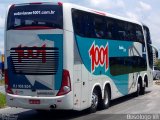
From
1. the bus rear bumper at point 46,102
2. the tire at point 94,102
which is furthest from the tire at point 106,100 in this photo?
the bus rear bumper at point 46,102

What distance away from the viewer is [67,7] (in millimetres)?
14570

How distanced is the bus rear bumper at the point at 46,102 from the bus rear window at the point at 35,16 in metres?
2.22

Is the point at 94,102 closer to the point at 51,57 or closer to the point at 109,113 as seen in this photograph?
the point at 109,113

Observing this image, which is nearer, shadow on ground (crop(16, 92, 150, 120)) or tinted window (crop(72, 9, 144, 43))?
tinted window (crop(72, 9, 144, 43))

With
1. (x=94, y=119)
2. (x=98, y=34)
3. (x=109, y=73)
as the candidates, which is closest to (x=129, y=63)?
(x=109, y=73)

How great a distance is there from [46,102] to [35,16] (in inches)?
108

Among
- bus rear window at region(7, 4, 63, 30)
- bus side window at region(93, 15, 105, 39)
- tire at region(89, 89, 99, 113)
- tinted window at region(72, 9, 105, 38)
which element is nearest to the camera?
bus rear window at region(7, 4, 63, 30)

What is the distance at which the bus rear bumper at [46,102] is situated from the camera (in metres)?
14.3

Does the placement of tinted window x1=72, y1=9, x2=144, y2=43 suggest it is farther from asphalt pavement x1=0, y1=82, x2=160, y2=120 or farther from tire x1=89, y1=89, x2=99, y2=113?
asphalt pavement x1=0, y1=82, x2=160, y2=120

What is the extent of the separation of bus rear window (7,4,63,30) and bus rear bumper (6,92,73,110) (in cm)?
222

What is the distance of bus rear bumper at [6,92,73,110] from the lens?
14.3 m

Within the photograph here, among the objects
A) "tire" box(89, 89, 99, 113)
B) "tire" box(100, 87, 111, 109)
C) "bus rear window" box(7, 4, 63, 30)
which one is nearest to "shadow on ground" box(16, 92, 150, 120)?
"tire" box(89, 89, 99, 113)

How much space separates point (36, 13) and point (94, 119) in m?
3.84

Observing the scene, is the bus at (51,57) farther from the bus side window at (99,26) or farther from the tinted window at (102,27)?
the bus side window at (99,26)
